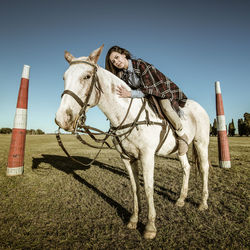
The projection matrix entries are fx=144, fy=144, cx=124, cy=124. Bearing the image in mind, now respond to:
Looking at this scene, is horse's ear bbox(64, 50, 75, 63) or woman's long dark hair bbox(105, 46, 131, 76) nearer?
horse's ear bbox(64, 50, 75, 63)

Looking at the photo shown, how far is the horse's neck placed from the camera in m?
2.75

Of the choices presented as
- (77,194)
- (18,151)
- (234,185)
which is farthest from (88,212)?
(234,185)

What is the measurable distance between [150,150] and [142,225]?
1796 mm

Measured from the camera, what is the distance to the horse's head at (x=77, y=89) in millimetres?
2205

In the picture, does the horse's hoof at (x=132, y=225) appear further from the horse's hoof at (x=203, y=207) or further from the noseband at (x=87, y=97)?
the noseband at (x=87, y=97)

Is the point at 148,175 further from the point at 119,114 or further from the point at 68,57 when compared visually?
the point at 68,57

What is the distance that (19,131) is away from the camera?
631 cm

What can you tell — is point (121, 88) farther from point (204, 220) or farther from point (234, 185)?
point (234, 185)

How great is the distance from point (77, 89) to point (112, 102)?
0.72 metres

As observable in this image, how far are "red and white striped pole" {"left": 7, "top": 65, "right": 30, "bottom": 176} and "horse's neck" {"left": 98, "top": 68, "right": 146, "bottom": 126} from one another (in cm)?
535

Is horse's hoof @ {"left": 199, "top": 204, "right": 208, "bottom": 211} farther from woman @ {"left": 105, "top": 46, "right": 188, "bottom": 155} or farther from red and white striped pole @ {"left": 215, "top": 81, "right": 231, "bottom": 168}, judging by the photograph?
red and white striped pole @ {"left": 215, "top": 81, "right": 231, "bottom": 168}

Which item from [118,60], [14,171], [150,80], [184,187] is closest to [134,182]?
[184,187]

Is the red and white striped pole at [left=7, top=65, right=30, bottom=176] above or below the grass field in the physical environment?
above

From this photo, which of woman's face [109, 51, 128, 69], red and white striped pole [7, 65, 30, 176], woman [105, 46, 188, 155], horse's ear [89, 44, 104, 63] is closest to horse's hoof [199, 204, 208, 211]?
woman [105, 46, 188, 155]
